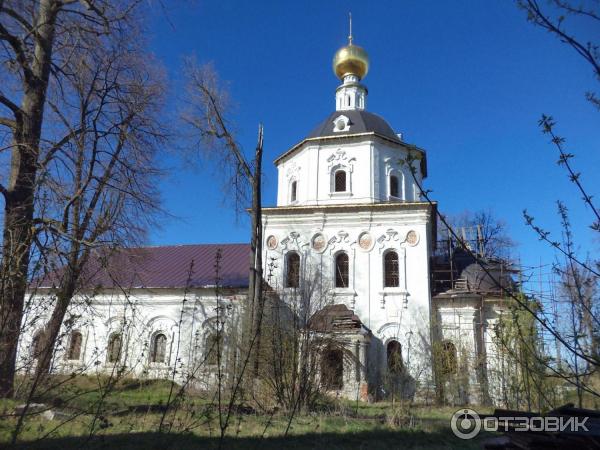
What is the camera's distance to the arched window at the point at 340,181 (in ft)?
71.1

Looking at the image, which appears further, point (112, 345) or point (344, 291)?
point (344, 291)

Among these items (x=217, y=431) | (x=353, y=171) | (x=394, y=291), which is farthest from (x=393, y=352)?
(x=217, y=431)

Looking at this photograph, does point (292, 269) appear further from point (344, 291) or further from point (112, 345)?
point (112, 345)

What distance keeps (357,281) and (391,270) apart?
4.98ft

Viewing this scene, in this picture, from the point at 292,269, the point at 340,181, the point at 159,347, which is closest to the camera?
the point at 292,269

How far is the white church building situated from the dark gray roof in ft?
0.29

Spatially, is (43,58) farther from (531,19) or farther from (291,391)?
(531,19)

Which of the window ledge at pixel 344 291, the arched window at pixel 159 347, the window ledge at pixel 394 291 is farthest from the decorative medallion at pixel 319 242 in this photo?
the arched window at pixel 159 347

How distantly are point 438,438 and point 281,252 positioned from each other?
528 inches

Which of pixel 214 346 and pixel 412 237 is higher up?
pixel 412 237

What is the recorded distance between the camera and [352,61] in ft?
83.7

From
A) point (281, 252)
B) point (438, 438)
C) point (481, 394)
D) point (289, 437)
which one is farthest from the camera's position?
point (281, 252)

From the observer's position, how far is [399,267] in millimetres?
19453

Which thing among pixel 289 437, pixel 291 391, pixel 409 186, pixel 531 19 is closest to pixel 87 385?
pixel 291 391
